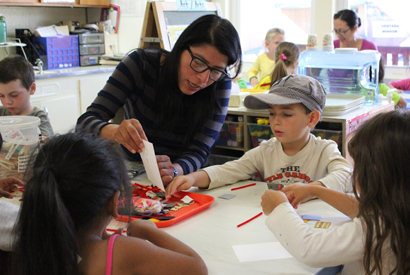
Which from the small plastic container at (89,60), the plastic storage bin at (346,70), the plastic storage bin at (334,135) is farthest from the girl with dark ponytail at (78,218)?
the small plastic container at (89,60)

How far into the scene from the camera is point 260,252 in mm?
1045

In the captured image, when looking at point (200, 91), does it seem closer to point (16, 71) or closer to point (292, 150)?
point (292, 150)

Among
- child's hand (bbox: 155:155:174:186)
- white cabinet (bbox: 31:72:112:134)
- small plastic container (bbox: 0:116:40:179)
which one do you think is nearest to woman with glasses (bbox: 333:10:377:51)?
white cabinet (bbox: 31:72:112:134)

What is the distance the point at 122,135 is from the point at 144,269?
58 cm

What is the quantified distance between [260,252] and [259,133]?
57.8 inches

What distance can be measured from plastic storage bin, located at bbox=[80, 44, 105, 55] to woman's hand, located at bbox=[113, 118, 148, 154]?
133 inches

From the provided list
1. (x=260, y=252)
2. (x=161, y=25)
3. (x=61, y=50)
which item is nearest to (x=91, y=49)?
(x=61, y=50)

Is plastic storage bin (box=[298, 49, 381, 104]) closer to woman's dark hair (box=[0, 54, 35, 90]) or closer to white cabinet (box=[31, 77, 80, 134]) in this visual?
woman's dark hair (box=[0, 54, 35, 90])

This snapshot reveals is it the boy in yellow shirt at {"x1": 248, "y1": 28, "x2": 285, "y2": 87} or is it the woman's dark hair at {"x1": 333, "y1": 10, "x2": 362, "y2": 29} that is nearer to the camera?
the woman's dark hair at {"x1": 333, "y1": 10, "x2": 362, "y2": 29}

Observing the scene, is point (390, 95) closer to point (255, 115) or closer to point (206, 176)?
point (255, 115)

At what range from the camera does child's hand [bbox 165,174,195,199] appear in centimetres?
141

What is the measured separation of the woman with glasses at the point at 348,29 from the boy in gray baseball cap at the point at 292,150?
2.58 meters

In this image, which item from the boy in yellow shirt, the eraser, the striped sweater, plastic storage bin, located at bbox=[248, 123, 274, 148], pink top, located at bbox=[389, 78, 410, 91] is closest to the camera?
the eraser

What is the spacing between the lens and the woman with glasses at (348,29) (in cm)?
389
